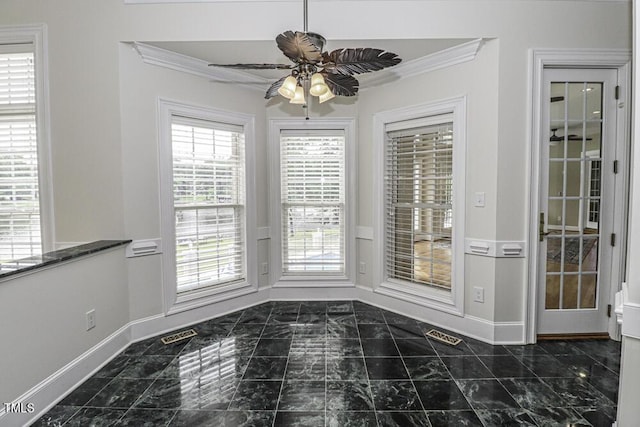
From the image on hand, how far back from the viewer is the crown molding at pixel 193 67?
289 cm

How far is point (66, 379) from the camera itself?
2170 millimetres

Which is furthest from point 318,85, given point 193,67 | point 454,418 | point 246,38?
point 454,418

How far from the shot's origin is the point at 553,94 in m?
2.83

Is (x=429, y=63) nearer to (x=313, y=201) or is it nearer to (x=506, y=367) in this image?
(x=313, y=201)

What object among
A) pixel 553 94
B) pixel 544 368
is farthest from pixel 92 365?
pixel 553 94

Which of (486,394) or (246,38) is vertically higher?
(246,38)

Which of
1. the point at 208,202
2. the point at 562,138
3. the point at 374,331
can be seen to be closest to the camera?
the point at 562,138

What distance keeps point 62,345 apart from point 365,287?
293cm

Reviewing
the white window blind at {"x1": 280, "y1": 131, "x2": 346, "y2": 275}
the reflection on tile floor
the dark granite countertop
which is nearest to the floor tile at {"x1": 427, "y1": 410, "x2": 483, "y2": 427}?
the reflection on tile floor

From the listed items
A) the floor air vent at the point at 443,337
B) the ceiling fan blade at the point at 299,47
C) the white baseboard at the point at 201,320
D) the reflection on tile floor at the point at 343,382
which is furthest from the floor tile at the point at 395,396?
the ceiling fan blade at the point at 299,47

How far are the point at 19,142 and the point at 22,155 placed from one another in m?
0.12

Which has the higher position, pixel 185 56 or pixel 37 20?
pixel 37 20

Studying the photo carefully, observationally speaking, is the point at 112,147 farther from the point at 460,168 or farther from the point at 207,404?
the point at 460,168

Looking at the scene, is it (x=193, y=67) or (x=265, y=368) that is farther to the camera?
(x=193, y=67)
